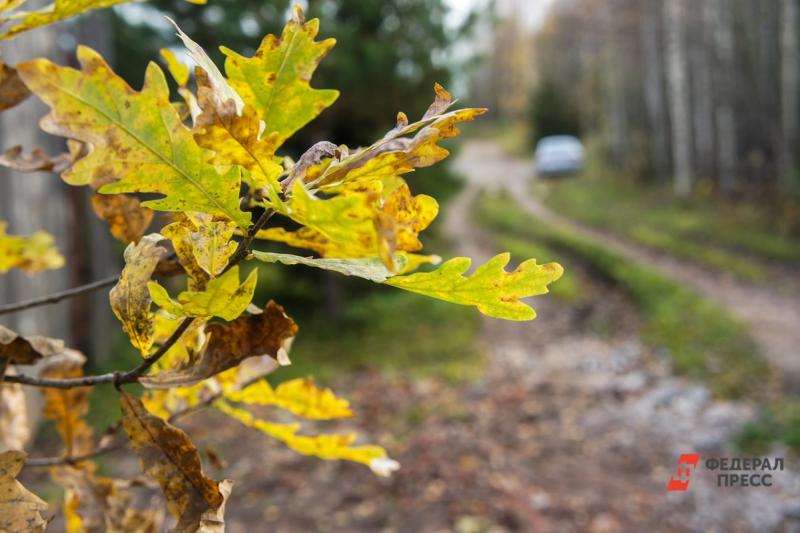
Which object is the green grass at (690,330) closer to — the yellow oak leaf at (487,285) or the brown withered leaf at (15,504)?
the yellow oak leaf at (487,285)

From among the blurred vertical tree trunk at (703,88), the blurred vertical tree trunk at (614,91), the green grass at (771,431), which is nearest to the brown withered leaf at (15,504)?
the green grass at (771,431)

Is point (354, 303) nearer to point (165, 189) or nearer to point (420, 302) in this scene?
point (420, 302)

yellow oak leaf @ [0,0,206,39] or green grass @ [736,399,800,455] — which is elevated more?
yellow oak leaf @ [0,0,206,39]

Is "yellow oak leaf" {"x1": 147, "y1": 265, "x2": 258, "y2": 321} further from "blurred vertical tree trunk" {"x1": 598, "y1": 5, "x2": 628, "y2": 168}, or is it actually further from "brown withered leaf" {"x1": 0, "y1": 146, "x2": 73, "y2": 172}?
"blurred vertical tree trunk" {"x1": 598, "y1": 5, "x2": 628, "y2": 168}

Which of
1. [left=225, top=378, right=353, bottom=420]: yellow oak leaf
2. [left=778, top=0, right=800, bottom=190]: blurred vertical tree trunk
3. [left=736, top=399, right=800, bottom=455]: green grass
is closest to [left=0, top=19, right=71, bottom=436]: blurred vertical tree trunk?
[left=225, top=378, right=353, bottom=420]: yellow oak leaf

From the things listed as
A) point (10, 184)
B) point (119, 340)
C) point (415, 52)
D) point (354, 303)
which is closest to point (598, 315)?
point (354, 303)

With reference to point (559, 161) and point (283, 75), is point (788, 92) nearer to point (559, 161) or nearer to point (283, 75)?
point (559, 161)
